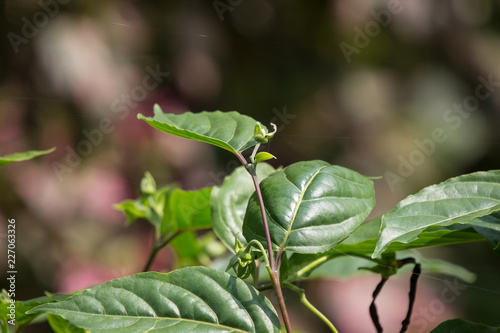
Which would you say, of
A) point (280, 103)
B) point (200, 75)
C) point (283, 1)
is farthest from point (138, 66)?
→ point (283, 1)

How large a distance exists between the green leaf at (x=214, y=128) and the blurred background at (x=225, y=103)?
1.03 meters

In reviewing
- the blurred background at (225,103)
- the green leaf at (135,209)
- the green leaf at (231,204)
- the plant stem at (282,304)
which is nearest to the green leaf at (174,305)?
the plant stem at (282,304)

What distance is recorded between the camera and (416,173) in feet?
6.51

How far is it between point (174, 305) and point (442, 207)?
0.54 ft

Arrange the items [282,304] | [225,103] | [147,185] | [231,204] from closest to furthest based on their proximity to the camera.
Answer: [282,304] → [231,204] → [147,185] → [225,103]

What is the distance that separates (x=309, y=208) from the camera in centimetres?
31

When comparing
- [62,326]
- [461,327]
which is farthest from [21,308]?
[461,327]

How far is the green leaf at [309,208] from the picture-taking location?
0.30 metres

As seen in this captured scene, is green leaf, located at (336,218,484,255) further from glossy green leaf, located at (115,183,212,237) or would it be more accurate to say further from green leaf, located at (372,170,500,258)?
glossy green leaf, located at (115,183,212,237)

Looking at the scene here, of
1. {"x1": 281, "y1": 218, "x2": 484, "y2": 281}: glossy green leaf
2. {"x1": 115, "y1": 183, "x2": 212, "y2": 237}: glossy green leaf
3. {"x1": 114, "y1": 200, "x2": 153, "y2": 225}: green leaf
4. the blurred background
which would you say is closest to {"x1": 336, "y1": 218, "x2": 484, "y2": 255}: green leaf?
{"x1": 281, "y1": 218, "x2": 484, "y2": 281}: glossy green leaf

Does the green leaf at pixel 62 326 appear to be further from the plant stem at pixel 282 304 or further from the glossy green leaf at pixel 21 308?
the plant stem at pixel 282 304

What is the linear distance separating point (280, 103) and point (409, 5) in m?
0.67

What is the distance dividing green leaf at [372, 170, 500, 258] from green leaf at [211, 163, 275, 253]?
5.7 inches

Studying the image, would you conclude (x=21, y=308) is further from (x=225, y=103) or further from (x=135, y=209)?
(x=225, y=103)
